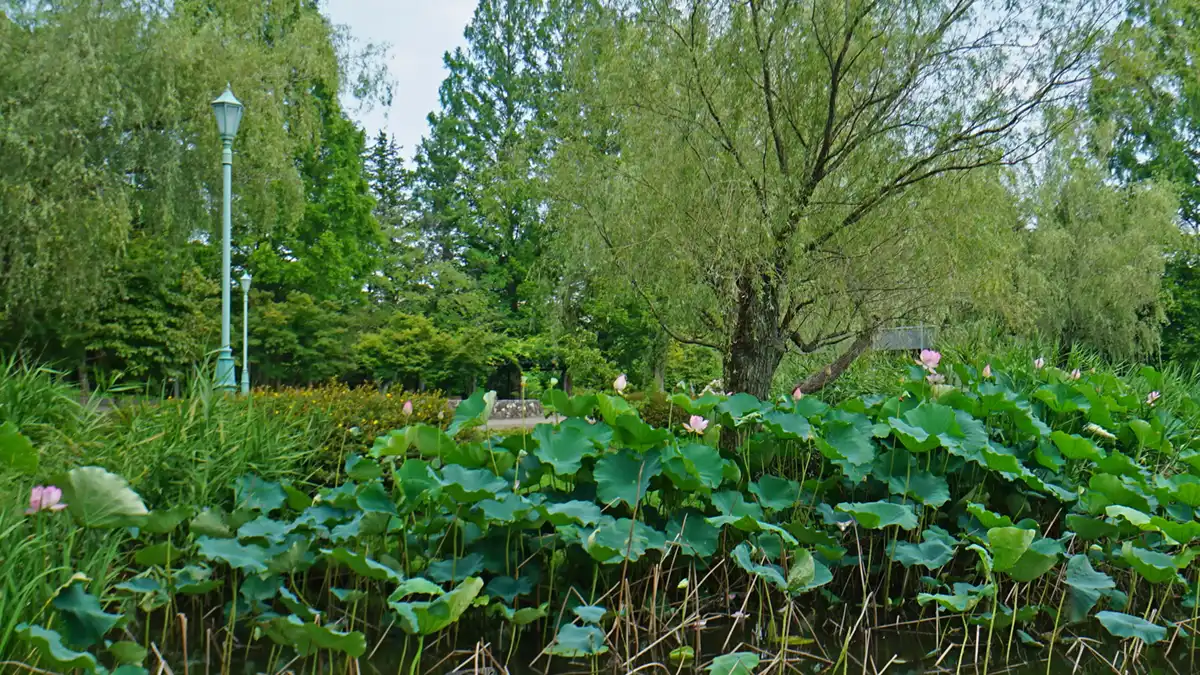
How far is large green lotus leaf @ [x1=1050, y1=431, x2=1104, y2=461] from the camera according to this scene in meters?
3.69

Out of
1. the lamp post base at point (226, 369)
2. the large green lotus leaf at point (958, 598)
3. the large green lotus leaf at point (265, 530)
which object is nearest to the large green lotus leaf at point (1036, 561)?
the large green lotus leaf at point (958, 598)

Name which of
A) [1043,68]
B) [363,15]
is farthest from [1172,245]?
[363,15]

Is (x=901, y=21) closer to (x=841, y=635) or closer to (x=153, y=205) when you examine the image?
(x=841, y=635)

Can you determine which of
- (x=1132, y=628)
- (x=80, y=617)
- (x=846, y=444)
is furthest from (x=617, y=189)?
(x=80, y=617)

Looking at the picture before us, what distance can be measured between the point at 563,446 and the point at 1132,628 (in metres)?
2.04

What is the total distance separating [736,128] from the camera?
269 inches

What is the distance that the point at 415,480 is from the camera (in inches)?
125

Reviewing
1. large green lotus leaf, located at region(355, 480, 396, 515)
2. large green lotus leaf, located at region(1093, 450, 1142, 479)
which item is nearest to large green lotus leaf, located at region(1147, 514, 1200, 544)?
large green lotus leaf, located at region(1093, 450, 1142, 479)

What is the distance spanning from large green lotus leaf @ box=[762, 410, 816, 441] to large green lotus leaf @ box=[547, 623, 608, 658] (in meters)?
1.26

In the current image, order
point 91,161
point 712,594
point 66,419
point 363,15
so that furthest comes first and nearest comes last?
1. point 363,15
2. point 91,161
3. point 66,419
4. point 712,594

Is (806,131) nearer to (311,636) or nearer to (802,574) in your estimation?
(802,574)

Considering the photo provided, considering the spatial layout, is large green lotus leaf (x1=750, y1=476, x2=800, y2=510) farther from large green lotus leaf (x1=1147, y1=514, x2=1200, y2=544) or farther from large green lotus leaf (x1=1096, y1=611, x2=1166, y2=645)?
large green lotus leaf (x1=1147, y1=514, x2=1200, y2=544)

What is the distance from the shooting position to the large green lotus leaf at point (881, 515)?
3.13 meters

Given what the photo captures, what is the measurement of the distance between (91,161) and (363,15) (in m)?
6.68
